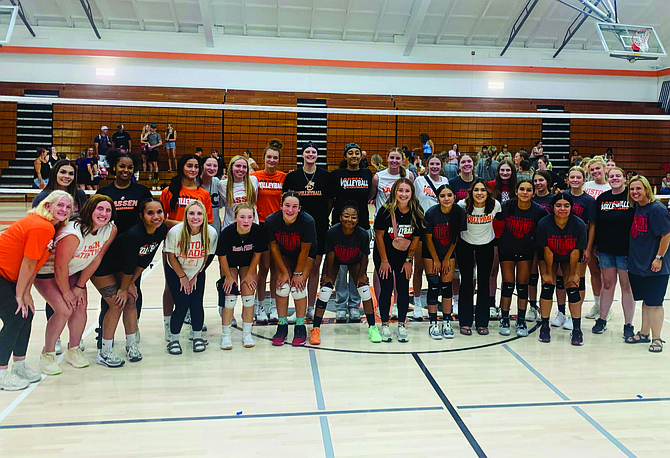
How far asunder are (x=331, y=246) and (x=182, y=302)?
1520 mm

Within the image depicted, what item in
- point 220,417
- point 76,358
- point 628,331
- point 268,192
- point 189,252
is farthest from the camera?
point 268,192

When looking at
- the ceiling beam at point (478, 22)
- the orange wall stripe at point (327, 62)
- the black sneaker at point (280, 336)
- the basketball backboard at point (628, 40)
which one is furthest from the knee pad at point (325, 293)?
the ceiling beam at point (478, 22)

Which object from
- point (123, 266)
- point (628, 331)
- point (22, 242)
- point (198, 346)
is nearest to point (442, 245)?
point (628, 331)

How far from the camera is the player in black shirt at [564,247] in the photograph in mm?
4781

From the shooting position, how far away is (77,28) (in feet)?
59.7

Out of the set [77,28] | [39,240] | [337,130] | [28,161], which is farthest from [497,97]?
[39,240]

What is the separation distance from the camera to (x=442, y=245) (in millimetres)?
Result: 4984

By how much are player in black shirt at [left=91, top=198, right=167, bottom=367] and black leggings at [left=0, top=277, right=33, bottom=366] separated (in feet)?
1.99

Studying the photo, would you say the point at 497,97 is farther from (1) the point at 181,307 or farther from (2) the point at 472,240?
(1) the point at 181,307

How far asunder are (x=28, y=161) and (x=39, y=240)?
54.3 feet

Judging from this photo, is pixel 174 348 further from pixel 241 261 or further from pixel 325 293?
pixel 325 293

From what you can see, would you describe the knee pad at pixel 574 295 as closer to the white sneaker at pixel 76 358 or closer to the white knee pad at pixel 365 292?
the white knee pad at pixel 365 292

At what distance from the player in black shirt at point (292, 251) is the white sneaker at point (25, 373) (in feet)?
6.58

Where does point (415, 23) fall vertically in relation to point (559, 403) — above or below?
above
